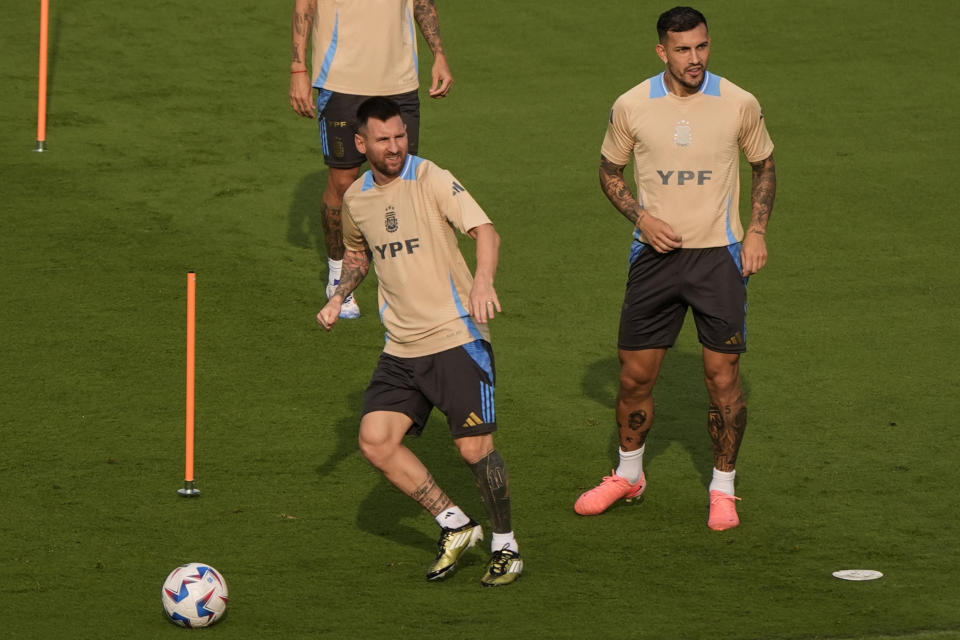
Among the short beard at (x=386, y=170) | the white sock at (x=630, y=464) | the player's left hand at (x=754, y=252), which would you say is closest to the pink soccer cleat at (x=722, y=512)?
the white sock at (x=630, y=464)

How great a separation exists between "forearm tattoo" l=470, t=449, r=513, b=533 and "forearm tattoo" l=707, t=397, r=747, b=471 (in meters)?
1.51

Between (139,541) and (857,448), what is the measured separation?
4.49 metres

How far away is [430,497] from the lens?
27.0ft

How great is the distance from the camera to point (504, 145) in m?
15.8

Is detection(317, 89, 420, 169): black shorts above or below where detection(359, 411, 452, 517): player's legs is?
above

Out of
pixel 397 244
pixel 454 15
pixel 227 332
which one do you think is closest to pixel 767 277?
pixel 227 332

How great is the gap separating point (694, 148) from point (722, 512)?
206cm

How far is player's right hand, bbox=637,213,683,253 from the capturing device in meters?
8.62

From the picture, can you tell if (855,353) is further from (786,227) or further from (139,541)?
(139,541)

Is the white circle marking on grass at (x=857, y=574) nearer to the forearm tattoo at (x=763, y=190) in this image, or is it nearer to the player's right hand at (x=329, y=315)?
the forearm tattoo at (x=763, y=190)

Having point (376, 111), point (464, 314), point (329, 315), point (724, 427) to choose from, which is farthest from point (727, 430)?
point (376, 111)

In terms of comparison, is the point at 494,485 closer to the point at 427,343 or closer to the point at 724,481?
the point at 427,343

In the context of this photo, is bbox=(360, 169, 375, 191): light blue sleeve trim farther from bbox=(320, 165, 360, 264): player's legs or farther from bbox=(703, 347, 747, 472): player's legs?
bbox=(320, 165, 360, 264): player's legs

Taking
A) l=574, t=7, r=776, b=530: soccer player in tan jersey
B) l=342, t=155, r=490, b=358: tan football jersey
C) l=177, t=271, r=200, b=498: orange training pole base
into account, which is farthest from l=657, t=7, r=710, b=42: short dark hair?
l=177, t=271, r=200, b=498: orange training pole base
